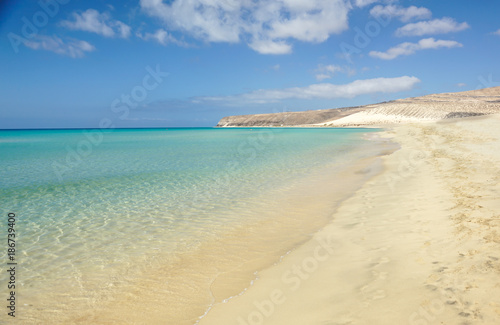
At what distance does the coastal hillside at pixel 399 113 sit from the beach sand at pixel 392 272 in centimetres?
8253

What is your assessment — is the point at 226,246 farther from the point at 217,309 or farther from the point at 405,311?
the point at 405,311

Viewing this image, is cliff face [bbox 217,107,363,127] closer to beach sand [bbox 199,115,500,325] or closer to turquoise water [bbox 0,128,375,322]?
turquoise water [bbox 0,128,375,322]

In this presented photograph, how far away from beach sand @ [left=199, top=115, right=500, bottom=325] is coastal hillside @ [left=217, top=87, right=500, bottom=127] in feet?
271

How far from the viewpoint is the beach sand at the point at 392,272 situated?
286 cm

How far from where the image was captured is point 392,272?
372 centimetres

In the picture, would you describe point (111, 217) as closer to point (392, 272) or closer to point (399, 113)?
point (392, 272)

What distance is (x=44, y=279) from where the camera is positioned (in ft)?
13.9

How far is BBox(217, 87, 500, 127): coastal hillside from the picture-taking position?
8031cm

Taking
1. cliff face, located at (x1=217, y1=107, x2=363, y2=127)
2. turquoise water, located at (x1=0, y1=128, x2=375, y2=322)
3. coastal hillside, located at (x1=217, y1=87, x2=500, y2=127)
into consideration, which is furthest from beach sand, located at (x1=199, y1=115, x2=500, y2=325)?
cliff face, located at (x1=217, y1=107, x2=363, y2=127)

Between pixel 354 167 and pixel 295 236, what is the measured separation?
936cm

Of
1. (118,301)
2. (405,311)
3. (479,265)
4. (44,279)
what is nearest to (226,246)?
(118,301)

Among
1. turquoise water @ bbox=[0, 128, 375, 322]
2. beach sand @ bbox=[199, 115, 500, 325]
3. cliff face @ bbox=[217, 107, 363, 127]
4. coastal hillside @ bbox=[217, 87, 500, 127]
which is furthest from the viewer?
cliff face @ bbox=[217, 107, 363, 127]

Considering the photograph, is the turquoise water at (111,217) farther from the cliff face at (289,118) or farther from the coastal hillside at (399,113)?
the cliff face at (289,118)

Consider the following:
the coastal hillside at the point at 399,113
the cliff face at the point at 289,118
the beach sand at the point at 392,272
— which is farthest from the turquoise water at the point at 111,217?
the cliff face at the point at 289,118
